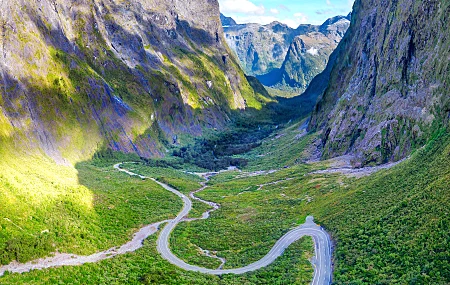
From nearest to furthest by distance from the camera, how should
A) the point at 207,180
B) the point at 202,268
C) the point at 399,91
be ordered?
the point at 202,268
the point at 399,91
the point at 207,180

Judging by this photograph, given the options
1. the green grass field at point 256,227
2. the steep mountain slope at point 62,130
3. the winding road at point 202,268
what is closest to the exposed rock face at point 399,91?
the green grass field at point 256,227

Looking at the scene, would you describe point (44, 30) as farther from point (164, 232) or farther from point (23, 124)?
point (164, 232)

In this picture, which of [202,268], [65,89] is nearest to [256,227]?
[202,268]

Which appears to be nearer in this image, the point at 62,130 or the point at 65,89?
the point at 62,130

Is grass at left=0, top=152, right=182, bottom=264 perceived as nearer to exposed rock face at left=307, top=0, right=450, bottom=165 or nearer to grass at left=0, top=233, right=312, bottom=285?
grass at left=0, top=233, right=312, bottom=285

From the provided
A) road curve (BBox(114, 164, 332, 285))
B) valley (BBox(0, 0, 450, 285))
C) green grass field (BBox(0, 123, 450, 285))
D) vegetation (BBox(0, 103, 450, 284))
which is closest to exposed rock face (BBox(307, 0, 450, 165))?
valley (BBox(0, 0, 450, 285))

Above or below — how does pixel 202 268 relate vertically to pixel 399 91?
below

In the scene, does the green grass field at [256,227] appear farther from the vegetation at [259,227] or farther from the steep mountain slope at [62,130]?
the steep mountain slope at [62,130]

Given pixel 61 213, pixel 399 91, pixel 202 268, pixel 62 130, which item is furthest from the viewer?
pixel 62 130

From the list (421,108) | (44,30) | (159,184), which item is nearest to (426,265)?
(421,108)

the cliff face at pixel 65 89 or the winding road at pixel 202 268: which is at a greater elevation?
the cliff face at pixel 65 89

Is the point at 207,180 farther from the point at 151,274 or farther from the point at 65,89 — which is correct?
the point at 151,274
